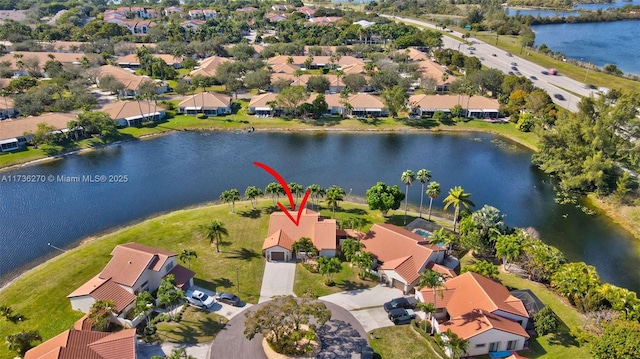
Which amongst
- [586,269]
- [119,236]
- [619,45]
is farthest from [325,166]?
[619,45]

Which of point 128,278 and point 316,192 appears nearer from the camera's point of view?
point 128,278

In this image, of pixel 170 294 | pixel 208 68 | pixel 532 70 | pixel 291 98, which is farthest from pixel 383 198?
pixel 532 70

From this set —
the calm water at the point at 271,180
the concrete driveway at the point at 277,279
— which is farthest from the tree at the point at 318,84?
the concrete driveway at the point at 277,279

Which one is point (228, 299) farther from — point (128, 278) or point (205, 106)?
point (205, 106)

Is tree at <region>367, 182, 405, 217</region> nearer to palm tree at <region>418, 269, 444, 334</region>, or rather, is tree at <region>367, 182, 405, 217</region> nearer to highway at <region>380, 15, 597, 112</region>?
palm tree at <region>418, 269, 444, 334</region>

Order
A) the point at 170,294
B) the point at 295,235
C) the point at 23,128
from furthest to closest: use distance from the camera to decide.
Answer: the point at 23,128 → the point at 295,235 → the point at 170,294

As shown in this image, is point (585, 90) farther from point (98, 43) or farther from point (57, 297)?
point (98, 43)
